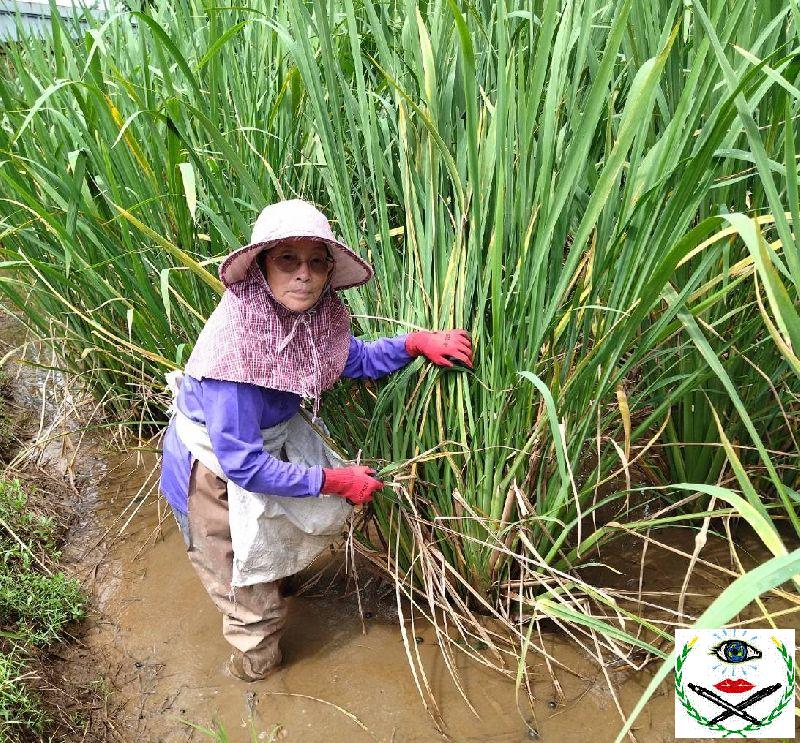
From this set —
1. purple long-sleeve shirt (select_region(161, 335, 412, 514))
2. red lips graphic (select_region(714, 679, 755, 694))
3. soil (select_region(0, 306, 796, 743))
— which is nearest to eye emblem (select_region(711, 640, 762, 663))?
red lips graphic (select_region(714, 679, 755, 694))

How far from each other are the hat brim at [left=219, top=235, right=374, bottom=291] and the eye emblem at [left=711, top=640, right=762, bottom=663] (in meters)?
0.97

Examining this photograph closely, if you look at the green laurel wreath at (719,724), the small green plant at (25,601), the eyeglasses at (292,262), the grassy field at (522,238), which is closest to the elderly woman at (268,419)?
the eyeglasses at (292,262)

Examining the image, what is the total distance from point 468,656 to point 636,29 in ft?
4.60

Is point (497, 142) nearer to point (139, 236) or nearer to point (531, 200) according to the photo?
point (531, 200)

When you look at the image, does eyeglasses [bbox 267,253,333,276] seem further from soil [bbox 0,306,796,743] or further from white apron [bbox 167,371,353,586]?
soil [bbox 0,306,796,743]

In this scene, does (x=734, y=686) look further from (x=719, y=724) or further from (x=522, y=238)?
(x=522, y=238)

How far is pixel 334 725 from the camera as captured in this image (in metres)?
1.65

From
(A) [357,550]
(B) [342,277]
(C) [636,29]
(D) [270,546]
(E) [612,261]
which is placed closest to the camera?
(E) [612,261]

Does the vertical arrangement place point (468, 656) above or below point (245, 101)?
below

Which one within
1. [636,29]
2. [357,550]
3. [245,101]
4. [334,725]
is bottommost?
[334,725]

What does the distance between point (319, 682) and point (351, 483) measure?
542mm

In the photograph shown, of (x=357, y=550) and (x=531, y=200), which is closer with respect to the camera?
(x=531, y=200)

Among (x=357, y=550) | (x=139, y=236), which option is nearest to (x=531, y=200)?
(x=357, y=550)

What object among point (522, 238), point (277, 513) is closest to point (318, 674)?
point (277, 513)
